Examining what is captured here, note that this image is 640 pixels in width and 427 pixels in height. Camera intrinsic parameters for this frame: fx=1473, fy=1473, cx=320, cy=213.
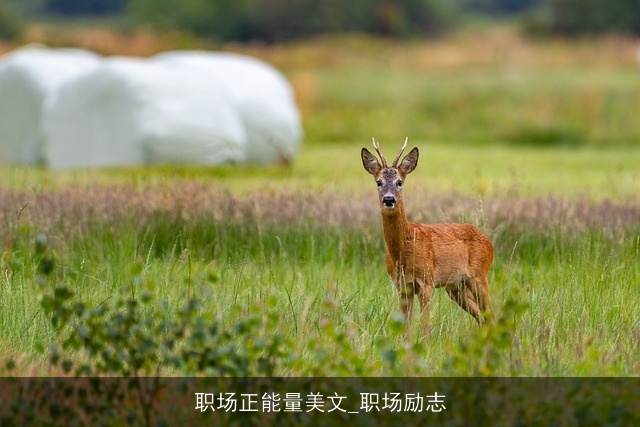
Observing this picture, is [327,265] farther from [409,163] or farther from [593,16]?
[593,16]

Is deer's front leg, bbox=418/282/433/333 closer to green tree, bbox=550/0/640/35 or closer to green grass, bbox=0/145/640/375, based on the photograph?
green grass, bbox=0/145/640/375

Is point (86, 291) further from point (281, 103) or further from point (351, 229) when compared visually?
point (281, 103)

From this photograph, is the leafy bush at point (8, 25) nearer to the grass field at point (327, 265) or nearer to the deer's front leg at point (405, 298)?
the grass field at point (327, 265)

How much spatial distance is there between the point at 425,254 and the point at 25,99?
13.1 m

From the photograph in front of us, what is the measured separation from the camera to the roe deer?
6.62 meters

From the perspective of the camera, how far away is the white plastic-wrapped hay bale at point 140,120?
17094mm

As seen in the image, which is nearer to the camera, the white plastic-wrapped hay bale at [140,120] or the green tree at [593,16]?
the white plastic-wrapped hay bale at [140,120]

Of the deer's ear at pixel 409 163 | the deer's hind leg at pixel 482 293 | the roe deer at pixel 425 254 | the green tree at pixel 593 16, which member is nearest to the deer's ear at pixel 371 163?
the roe deer at pixel 425 254

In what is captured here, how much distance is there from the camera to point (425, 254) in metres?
6.89

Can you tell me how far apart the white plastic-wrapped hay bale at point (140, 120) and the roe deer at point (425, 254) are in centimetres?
1009

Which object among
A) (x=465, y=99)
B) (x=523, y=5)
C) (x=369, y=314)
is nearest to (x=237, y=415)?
(x=369, y=314)

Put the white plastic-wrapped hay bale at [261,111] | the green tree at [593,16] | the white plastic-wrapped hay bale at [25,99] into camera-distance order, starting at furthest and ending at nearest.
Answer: the green tree at [593,16]
the white plastic-wrapped hay bale at [25,99]
the white plastic-wrapped hay bale at [261,111]

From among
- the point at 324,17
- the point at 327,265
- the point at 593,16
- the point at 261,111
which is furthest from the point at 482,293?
the point at 324,17

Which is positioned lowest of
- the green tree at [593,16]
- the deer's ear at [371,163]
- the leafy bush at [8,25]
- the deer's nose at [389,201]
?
the deer's nose at [389,201]
